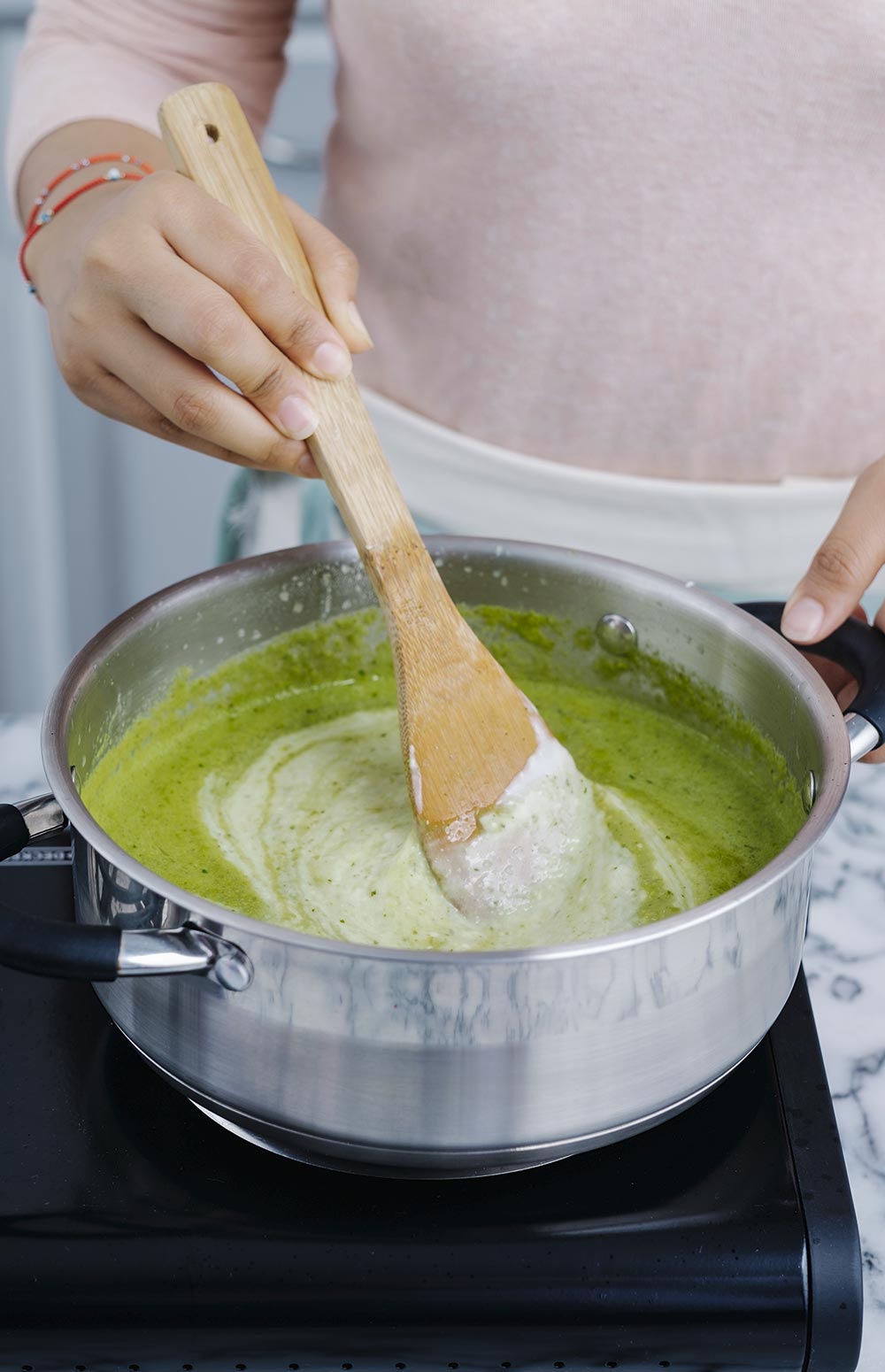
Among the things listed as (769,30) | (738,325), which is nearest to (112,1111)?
(738,325)

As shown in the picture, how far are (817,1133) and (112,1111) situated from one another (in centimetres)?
43

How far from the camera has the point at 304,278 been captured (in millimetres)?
973

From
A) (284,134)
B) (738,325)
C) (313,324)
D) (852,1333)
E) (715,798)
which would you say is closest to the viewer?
(852,1333)

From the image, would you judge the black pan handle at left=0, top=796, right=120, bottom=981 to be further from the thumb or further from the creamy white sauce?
the thumb

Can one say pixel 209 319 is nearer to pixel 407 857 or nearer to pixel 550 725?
pixel 407 857

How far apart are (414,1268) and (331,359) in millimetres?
581

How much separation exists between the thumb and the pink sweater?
1.22 ft

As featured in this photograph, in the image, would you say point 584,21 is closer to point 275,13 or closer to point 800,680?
point 275,13

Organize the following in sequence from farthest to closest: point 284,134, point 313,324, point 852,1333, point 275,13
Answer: point 284,134
point 275,13
point 313,324
point 852,1333

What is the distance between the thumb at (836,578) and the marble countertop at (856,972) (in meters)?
0.25

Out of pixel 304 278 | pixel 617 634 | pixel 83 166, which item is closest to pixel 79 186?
pixel 83 166

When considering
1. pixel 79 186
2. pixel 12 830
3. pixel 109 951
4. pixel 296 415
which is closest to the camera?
pixel 109 951

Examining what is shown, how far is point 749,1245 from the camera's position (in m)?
0.74

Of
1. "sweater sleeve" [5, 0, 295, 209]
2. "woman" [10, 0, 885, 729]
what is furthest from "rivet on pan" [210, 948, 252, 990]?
"sweater sleeve" [5, 0, 295, 209]
